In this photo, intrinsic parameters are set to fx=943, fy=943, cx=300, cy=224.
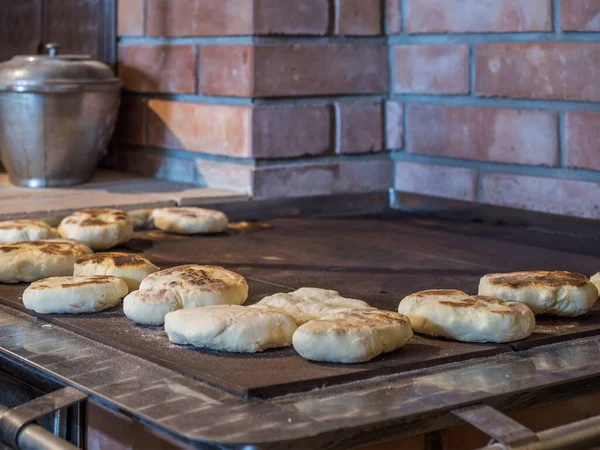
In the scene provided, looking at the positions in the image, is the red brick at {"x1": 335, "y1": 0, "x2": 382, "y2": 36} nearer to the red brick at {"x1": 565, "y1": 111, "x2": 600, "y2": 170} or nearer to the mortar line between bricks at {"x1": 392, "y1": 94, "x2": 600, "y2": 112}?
the mortar line between bricks at {"x1": 392, "y1": 94, "x2": 600, "y2": 112}

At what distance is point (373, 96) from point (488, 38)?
1.12 feet

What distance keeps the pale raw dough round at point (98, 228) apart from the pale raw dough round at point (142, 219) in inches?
5.7

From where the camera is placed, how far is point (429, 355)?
101 centimetres

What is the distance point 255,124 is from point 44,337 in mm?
1039

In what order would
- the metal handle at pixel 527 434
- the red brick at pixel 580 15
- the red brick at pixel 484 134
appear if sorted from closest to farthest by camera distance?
the metal handle at pixel 527 434, the red brick at pixel 580 15, the red brick at pixel 484 134

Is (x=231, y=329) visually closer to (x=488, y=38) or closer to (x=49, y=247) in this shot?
(x=49, y=247)

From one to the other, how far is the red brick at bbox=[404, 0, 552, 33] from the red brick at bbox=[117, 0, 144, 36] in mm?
646

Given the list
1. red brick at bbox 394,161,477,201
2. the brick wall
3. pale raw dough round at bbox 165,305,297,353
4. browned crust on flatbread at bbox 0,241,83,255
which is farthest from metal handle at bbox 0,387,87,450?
red brick at bbox 394,161,477,201

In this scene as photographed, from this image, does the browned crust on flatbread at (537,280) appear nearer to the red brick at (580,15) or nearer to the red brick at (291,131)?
the red brick at (580,15)

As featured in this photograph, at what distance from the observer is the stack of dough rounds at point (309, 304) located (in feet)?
3.61

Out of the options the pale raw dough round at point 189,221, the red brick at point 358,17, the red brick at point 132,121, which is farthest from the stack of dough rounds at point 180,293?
the red brick at point 132,121

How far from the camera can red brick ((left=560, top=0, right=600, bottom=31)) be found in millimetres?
1771

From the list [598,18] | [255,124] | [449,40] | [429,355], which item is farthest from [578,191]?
[429,355]

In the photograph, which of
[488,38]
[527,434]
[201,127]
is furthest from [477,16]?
[527,434]
